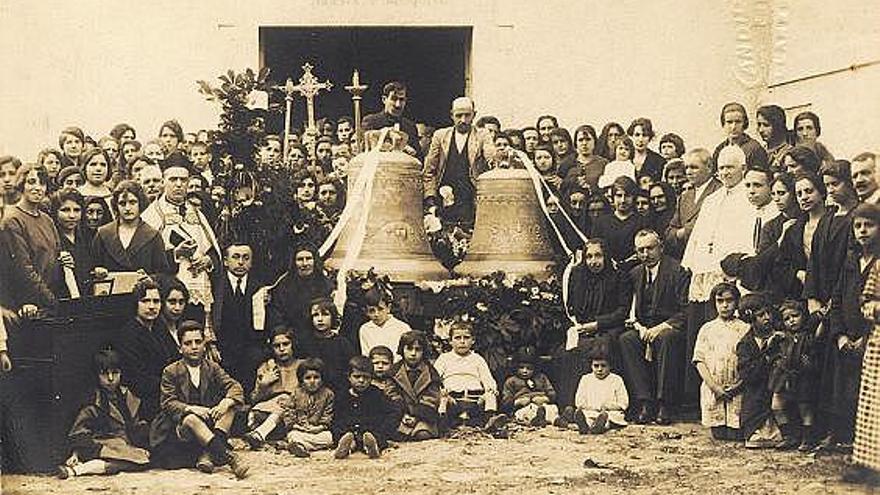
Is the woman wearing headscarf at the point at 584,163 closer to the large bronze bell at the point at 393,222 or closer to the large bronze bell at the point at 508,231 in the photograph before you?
the large bronze bell at the point at 508,231

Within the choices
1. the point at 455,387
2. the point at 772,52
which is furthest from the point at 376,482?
the point at 772,52

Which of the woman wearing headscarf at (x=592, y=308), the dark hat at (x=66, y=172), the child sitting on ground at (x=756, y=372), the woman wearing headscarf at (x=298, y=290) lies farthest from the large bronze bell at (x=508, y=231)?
the dark hat at (x=66, y=172)

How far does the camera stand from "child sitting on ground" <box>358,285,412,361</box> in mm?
3525

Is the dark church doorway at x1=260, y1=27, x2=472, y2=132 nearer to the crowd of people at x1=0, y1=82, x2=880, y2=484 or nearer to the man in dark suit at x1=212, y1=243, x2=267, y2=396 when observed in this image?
the crowd of people at x1=0, y1=82, x2=880, y2=484

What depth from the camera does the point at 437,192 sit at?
3555mm

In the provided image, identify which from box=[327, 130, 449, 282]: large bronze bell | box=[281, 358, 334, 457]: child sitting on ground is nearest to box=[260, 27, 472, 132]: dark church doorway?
box=[327, 130, 449, 282]: large bronze bell

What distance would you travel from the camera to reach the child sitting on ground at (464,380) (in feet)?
11.7

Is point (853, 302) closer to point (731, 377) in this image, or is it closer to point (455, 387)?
point (731, 377)

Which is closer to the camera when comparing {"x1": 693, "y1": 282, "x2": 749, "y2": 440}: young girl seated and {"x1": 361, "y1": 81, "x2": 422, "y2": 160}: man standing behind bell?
{"x1": 361, "y1": 81, "x2": 422, "y2": 160}: man standing behind bell

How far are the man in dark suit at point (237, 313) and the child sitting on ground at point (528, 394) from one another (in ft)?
2.54

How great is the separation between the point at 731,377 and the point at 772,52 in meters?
1.04

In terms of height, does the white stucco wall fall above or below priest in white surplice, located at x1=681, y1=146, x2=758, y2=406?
above

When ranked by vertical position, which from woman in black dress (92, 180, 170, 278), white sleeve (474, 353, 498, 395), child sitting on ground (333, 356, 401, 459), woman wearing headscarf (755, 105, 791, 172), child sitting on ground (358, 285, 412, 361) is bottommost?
child sitting on ground (333, 356, 401, 459)

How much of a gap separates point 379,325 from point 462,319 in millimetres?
258
